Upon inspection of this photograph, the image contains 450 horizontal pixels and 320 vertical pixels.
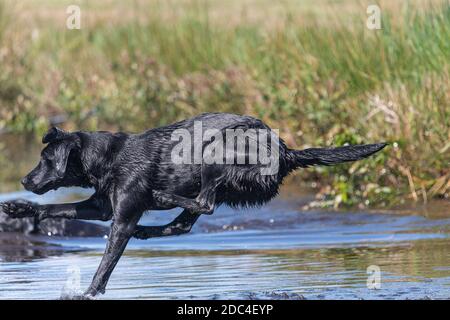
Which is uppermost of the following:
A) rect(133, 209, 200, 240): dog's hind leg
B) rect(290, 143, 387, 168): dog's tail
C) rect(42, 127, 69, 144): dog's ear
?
rect(42, 127, 69, 144): dog's ear

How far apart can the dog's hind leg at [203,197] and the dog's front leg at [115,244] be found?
19cm

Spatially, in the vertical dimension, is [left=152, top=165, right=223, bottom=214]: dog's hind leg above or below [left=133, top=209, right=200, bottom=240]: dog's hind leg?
above

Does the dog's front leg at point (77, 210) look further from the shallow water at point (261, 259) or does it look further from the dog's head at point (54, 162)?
the shallow water at point (261, 259)

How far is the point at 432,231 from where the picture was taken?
945 centimetres

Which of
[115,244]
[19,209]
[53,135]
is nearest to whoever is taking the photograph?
[115,244]

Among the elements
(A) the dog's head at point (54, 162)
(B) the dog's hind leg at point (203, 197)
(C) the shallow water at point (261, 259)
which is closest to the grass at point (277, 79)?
(C) the shallow water at point (261, 259)

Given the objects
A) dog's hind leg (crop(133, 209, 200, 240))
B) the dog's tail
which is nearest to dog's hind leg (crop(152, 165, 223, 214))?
dog's hind leg (crop(133, 209, 200, 240))

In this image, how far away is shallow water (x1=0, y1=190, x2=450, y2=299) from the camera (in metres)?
7.16

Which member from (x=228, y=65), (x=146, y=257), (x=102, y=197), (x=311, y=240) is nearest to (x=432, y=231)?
(x=311, y=240)

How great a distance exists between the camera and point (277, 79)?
1283 cm

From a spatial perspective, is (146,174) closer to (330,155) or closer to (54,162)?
(54,162)

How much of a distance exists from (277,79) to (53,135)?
5.70 meters

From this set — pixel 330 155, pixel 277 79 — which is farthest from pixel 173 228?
pixel 277 79

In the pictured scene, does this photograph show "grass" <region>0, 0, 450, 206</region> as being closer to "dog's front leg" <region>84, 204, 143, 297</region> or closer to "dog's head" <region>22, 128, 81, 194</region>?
"dog's front leg" <region>84, 204, 143, 297</region>
